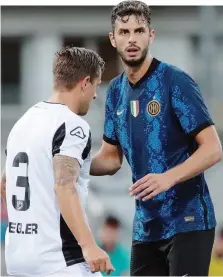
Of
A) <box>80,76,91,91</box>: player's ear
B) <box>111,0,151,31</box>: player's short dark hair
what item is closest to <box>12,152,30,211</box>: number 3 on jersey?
<box>80,76,91,91</box>: player's ear

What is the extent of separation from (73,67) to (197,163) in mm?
910

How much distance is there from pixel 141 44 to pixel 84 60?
58 centimetres

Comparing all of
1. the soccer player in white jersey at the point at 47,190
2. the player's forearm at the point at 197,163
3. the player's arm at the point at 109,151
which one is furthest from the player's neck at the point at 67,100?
the player's arm at the point at 109,151

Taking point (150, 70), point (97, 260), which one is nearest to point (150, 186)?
point (97, 260)

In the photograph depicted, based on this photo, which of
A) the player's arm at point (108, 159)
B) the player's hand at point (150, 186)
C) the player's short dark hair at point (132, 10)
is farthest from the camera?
the player's arm at point (108, 159)

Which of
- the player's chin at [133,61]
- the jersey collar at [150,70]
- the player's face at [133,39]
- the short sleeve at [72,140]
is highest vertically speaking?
the player's face at [133,39]

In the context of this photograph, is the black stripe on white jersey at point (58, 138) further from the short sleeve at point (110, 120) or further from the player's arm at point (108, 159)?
the player's arm at point (108, 159)

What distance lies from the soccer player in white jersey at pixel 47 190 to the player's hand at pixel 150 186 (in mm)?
325

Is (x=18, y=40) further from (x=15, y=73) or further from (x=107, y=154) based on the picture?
(x=107, y=154)

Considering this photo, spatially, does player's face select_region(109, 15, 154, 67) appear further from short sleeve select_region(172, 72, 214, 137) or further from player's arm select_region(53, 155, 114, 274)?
player's arm select_region(53, 155, 114, 274)

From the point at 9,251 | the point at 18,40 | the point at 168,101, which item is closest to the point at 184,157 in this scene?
the point at 168,101

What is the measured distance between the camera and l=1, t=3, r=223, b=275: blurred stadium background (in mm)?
20116

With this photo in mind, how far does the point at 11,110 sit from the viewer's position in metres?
22.5

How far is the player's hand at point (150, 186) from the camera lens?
201 inches
